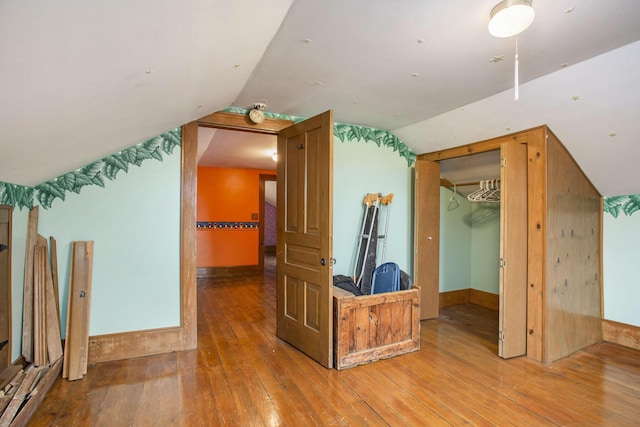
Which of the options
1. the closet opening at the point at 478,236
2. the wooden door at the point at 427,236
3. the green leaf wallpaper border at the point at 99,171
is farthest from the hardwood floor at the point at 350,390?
the green leaf wallpaper border at the point at 99,171

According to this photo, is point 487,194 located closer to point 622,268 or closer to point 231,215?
point 622,268

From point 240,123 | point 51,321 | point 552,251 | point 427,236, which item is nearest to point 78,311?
point 51,321

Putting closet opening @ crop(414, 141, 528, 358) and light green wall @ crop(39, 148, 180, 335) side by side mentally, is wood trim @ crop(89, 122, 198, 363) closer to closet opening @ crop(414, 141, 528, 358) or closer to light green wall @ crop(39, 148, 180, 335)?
light green wall @ crop(39, 148, 180, 335)

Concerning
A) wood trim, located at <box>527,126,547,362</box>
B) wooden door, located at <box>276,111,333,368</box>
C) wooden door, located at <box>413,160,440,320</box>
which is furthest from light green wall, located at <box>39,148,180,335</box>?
wood trim, located at <box>527,126,547,362</box>

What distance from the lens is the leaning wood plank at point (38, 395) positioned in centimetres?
189

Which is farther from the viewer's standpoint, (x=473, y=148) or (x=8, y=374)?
(x=473, y=148)

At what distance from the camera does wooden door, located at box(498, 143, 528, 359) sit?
294 centimetres

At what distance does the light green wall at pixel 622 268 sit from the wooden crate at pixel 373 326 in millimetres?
2041

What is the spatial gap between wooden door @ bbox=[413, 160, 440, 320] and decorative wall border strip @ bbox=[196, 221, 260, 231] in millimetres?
→ 4050

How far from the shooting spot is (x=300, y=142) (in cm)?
311

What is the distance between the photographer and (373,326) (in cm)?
291

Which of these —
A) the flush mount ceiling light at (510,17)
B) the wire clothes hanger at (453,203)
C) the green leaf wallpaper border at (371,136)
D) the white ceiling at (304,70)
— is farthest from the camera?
the wire clothes hanger at (453,203)

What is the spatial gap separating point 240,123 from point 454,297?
369 centimetres

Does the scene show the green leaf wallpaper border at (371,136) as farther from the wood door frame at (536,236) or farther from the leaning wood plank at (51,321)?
the leaning wood plank at (51,321)
